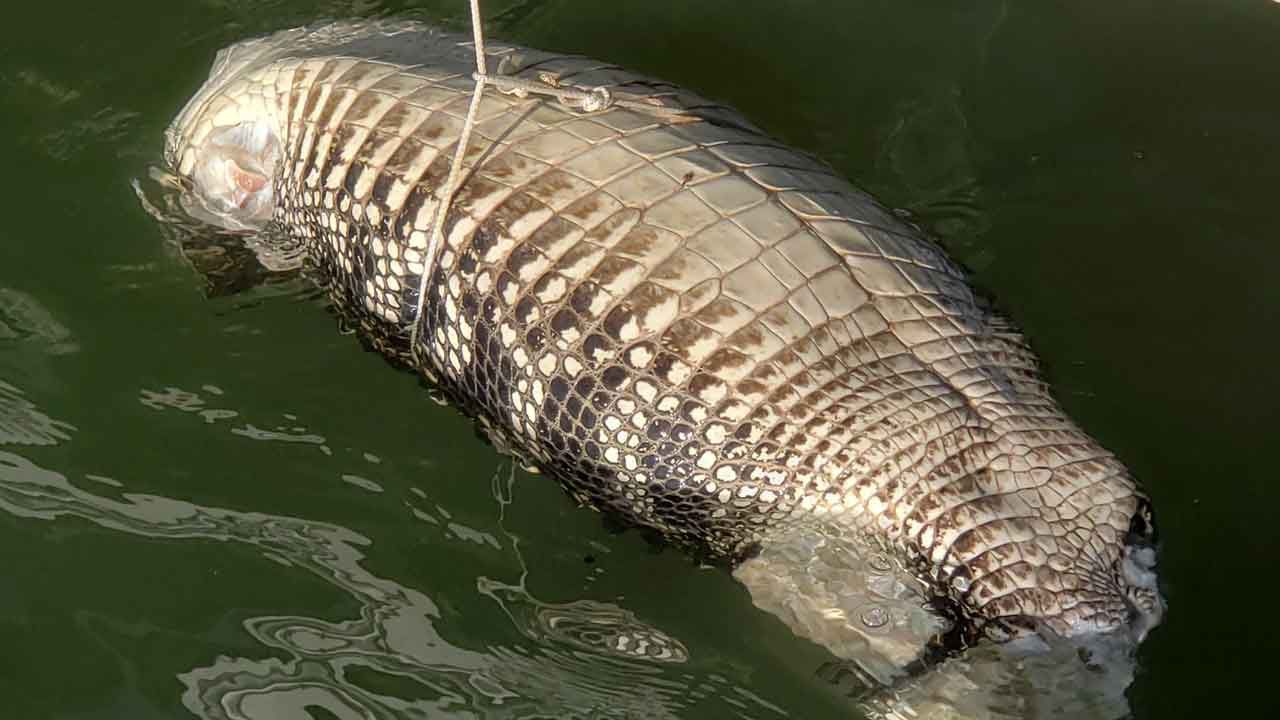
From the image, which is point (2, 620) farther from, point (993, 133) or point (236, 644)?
point (993, 133)

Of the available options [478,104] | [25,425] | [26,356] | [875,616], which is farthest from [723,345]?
[26,356]

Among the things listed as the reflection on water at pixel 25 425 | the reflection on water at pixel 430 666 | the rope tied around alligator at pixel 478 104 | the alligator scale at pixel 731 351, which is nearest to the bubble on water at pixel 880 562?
the alligator scale at pixel 731 351

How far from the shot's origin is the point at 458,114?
297cm

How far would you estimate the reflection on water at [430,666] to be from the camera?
122 inches

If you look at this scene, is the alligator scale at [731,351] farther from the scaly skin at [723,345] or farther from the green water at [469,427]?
the green water at [469,427]

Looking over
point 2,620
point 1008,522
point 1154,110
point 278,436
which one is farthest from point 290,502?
point 1154,110

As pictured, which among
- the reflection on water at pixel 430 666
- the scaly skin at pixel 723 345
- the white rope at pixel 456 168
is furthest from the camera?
the reflection on water at pixel 430 666

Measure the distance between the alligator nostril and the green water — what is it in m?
0.59

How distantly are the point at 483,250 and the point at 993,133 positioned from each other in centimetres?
226

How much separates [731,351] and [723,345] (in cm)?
2

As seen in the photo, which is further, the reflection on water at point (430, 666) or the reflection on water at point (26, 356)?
the reflection on water at point (26, 356)

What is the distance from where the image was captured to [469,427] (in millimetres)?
3555

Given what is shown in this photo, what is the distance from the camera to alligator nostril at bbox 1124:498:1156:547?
8.55ft

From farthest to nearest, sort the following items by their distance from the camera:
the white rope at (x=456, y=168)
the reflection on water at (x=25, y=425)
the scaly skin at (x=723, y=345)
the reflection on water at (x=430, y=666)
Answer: the reflection on water at (x=25, y=425), the reflection on water at (x=430, y=666), the white rope at (x=456, y=168), the scaly skin at (x=723, y=345)
